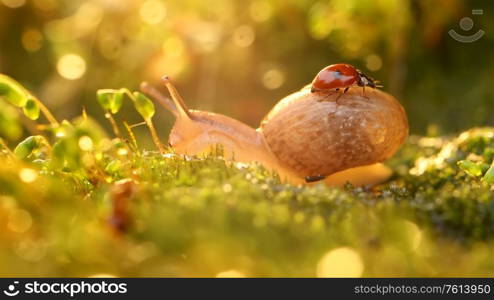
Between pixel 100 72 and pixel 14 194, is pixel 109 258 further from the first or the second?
pixel 100 72

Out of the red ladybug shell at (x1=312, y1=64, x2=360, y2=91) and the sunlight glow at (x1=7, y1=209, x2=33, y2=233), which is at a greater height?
the red ladybug shell at (x1=312, y1=64, x2=360, y2=91)

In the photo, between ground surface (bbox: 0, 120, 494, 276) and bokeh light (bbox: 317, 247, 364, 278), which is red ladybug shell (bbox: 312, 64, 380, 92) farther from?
bokeh light (bbox: 317, 247, 364, 278)

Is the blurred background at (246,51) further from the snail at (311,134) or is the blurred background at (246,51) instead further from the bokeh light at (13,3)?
the snail at (311,134)

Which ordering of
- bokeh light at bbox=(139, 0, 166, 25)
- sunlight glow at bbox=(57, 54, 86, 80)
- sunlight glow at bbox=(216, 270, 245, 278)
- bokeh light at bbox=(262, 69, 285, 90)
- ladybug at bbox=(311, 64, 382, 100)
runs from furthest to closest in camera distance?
bokeh light at bbox=(262, 69, 285, 90), sunlight glow at bbox=(57, 54, 86, 80), bokeh light at bbox=(139, 0, 166, 25), ladybug at bbox=(311, 64, 382, 100), sunlight glow at bbox=(216, 270, 245, 278)

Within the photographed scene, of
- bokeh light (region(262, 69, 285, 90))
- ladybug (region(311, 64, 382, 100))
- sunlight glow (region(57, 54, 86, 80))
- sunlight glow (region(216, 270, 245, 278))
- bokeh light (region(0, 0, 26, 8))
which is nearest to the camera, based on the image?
sunlight glow (region(216, 270, 245, 278))

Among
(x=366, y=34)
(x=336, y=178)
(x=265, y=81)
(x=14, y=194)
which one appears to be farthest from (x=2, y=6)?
(x=14, y=194)

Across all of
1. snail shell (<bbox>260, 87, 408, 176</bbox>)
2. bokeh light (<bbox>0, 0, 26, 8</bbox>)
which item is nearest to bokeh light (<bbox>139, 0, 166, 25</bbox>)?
bokeh light (<bbox>0, 0, 26, 8</bbox>)

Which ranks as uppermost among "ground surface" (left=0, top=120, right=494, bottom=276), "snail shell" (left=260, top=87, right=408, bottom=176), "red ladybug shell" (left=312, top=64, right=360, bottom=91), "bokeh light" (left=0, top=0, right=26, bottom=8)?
"bokeh light" (left=0, top=0, right=26, bottom=8)
